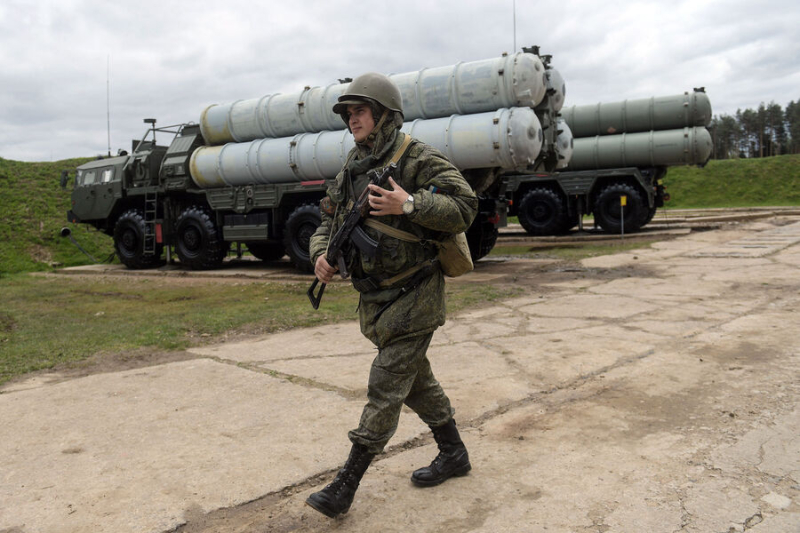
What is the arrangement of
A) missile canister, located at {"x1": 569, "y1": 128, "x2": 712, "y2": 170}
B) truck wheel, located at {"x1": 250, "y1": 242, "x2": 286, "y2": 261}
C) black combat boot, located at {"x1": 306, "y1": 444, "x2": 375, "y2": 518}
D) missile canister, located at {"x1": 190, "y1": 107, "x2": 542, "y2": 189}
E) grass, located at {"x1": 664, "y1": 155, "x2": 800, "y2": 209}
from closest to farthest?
black combat boot, located at {"x1": 306, "y1": 444, "x2": 375, "y2": 518}, missile canister, located at {"x1": 190, "y1": 107, "x2": 542, "y2": 189}, truck wheel, located at {"x1": 250, "y1": 242, "x2": 286, "y2": 261}, missile canister, located at {"x1": 569, "y1": 128, "x2": 712, "y2": 170}, grass, located at {"x1": 664, "y1": 155, "x2": 800, "y2": 209}

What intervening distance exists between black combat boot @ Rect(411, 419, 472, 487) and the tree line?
6498cm

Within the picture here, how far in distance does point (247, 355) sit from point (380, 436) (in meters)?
2.89

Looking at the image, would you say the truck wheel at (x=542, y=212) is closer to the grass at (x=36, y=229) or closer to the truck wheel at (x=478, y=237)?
the truck wheel at (x=478, y=237)

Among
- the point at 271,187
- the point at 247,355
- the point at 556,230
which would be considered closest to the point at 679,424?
the point at 247,355

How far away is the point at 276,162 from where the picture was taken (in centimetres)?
1124

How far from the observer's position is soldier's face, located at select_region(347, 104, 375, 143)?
9.02 ft

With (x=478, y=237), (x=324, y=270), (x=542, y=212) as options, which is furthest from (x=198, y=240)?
(x=324, y=270)

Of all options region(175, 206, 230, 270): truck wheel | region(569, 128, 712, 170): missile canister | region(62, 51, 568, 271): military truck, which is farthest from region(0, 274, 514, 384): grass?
region(569, 128, 712, 170): missile canister

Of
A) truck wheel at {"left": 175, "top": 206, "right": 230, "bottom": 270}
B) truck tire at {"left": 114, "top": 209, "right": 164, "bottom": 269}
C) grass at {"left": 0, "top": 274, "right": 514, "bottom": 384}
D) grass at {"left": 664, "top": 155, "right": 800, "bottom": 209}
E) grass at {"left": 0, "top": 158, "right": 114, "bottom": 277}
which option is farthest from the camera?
grass at {"left": 664, "top": 155, "right": 800, "bottom": 209}

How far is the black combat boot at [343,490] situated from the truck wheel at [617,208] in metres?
14.8

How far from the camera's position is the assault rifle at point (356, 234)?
2598 millimetres

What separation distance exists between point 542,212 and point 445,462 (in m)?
15.1

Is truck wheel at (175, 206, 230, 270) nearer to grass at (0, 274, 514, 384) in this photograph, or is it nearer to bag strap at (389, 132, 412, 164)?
grass at (0, 274, 514, 384)

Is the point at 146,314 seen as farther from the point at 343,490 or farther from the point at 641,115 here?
the point at 641,115
